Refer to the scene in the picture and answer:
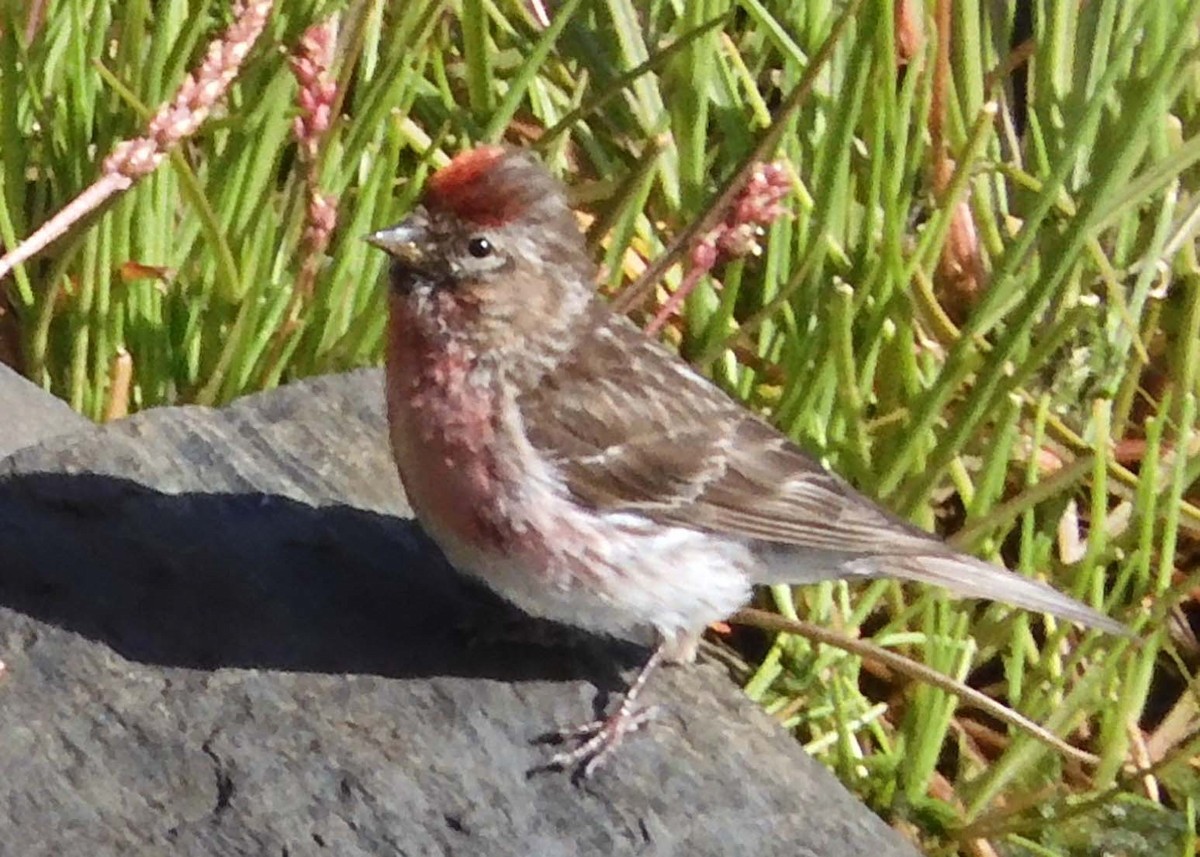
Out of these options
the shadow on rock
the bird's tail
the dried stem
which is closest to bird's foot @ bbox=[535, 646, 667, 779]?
the shadow on rock

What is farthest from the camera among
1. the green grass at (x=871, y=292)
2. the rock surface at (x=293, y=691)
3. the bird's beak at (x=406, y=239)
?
the green grass at (x=871, y=292)

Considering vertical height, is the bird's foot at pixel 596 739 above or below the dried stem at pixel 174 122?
below

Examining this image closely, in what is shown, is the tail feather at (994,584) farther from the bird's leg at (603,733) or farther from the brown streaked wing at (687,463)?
the bird's leg at (603,733)

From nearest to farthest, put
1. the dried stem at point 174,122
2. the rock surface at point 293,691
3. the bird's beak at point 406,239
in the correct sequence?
the dried stem at point 174,122, the rock surface at point 293,691, the bird's beak at point 406,239

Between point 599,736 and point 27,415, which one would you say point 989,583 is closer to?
point 599,736

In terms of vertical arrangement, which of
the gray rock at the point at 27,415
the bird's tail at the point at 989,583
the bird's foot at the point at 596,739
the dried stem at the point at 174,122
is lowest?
the gray rock at the point at 27,415

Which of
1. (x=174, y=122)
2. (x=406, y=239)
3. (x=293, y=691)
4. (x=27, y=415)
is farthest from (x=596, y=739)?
(x=27, y=415)

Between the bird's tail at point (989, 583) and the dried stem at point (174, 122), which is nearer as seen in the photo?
the dried stem at point (174, 122)

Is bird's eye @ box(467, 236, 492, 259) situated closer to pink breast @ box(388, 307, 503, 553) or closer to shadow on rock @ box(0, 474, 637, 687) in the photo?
pink breast @ box(388, 307, 503, 553)

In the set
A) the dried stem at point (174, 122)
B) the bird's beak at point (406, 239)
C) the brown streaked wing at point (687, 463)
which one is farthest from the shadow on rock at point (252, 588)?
the dried stem at point (174, 122)
